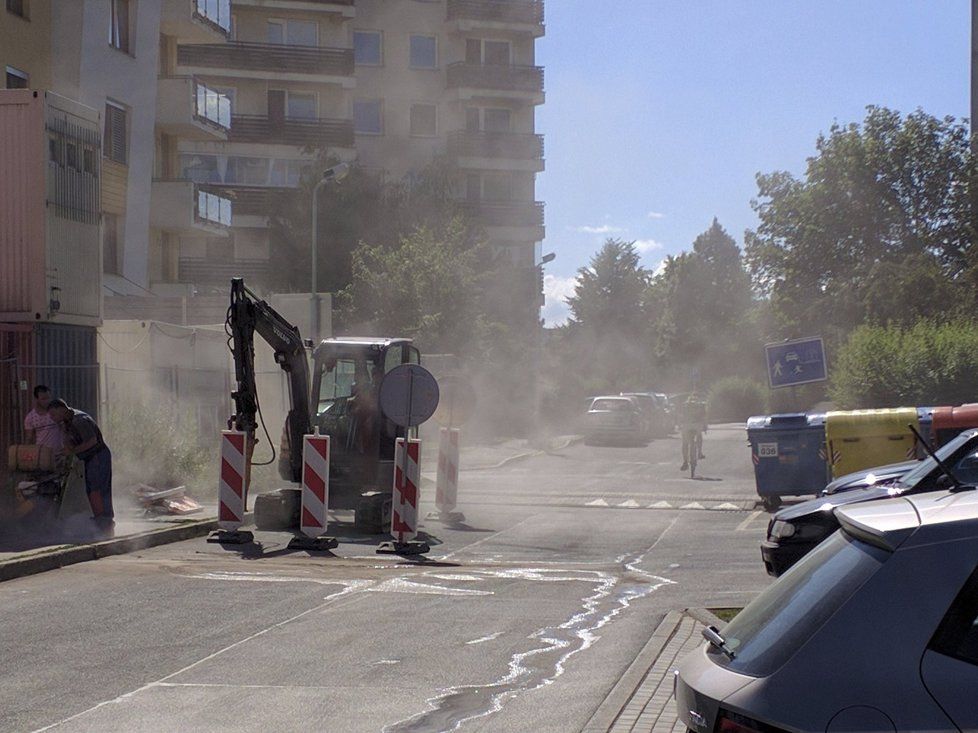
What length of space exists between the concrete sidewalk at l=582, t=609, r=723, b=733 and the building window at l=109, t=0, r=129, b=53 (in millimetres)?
26299

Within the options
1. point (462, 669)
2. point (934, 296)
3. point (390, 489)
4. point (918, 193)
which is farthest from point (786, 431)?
point (918, 193)

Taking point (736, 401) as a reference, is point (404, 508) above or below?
above

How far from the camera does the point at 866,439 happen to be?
19.0 metres

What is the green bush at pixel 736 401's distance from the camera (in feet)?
234

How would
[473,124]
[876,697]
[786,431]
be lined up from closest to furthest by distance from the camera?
[876,697]
[786,431]
[473,124]

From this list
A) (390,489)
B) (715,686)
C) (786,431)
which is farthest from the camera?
(786,431)

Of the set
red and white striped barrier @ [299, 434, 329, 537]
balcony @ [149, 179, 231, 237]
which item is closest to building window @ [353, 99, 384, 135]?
balcony @ [149, 179, 231, 237]

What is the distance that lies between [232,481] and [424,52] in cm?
5123

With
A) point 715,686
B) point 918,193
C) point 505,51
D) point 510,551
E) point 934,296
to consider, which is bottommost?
point 510,551

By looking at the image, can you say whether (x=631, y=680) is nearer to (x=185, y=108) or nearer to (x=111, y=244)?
(x=111, y=244)

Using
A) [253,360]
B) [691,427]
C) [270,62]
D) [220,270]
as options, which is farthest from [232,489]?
[270,62]

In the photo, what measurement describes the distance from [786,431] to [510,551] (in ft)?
22.1

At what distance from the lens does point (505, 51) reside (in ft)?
214

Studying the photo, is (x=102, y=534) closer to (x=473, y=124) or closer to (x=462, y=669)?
(x=462, y=669)
